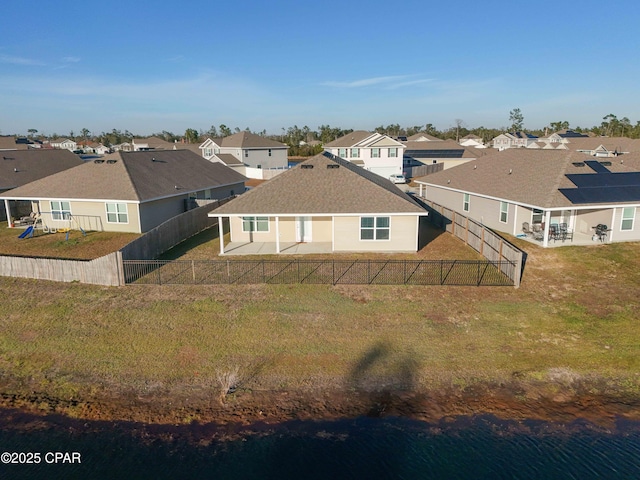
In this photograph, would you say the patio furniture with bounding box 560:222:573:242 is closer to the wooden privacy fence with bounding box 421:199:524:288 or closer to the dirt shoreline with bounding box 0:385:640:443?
the wooden privacy fence with bounding box 421:199:524:288

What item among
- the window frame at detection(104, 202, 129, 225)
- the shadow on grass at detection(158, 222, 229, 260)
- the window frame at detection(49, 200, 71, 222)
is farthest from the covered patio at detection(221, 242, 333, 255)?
the window frame at detection(49, 200, 71, 222)

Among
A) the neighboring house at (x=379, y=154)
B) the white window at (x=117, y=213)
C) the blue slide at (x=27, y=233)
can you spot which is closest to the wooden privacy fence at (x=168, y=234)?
the white window at (x=117, y=213)

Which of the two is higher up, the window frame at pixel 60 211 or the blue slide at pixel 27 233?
the window frame at pixel 60 211

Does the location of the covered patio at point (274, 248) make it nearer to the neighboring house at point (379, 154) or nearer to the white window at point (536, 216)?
the white window at point (536, 216)

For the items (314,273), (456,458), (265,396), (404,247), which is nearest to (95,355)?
(265,396)

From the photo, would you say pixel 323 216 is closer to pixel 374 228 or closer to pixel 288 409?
pixel 374 228

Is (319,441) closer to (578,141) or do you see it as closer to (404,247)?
(404,247)
